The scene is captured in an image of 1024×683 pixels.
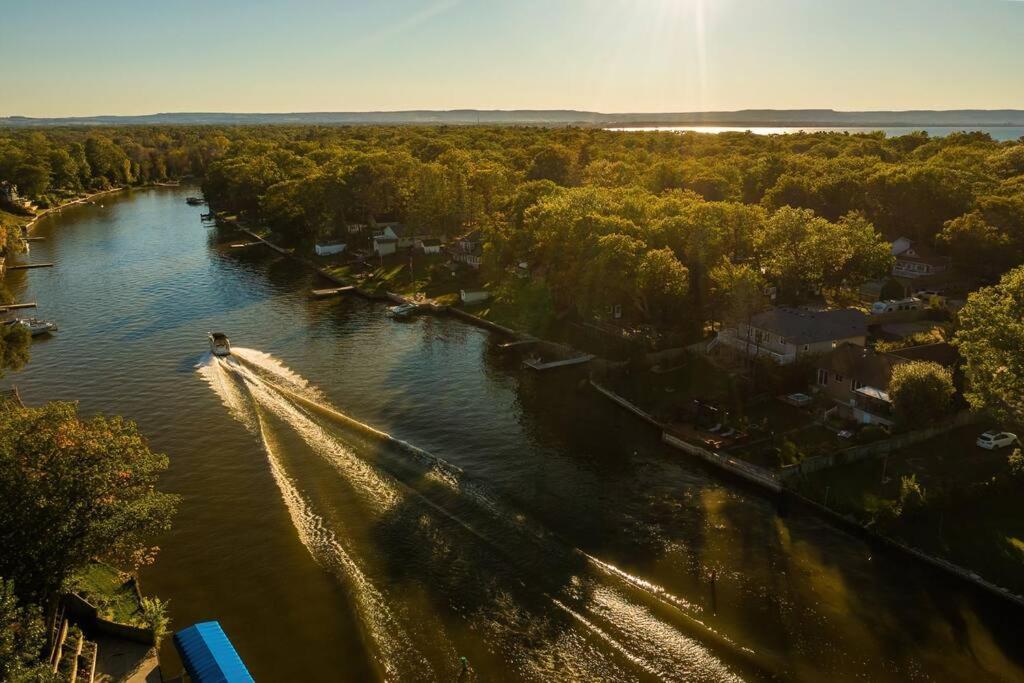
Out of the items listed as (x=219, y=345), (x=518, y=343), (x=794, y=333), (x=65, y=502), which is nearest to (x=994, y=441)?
(x=794, y=333)

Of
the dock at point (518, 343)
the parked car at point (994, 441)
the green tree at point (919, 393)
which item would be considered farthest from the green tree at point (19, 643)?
the parked car at point (994, 441)

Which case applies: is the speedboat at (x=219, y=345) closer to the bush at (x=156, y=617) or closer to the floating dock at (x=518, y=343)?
the floating dock at (x=518, y=343)

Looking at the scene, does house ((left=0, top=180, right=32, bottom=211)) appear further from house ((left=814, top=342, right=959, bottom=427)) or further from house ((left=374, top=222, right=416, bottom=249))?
house ((left=814, top=342, right=959, bottom=427))

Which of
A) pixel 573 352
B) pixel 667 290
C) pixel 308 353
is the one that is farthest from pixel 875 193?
pixel 308 353

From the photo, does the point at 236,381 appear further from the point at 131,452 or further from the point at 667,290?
the point at 667,290

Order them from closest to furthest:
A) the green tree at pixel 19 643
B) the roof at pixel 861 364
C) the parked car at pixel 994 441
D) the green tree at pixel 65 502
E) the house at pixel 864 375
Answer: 1. the green tree at pixel 19 643
2. the green tree at pixel 65 502
3. the parked car at pixel 994 441
4. the house at pixel 864 375
5. the roof at pixel 861 364

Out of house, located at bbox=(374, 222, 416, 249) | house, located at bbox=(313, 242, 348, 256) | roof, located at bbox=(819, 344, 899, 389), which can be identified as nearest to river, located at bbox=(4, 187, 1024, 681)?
roof, located at bbox=(819, 344, 899, 389)
